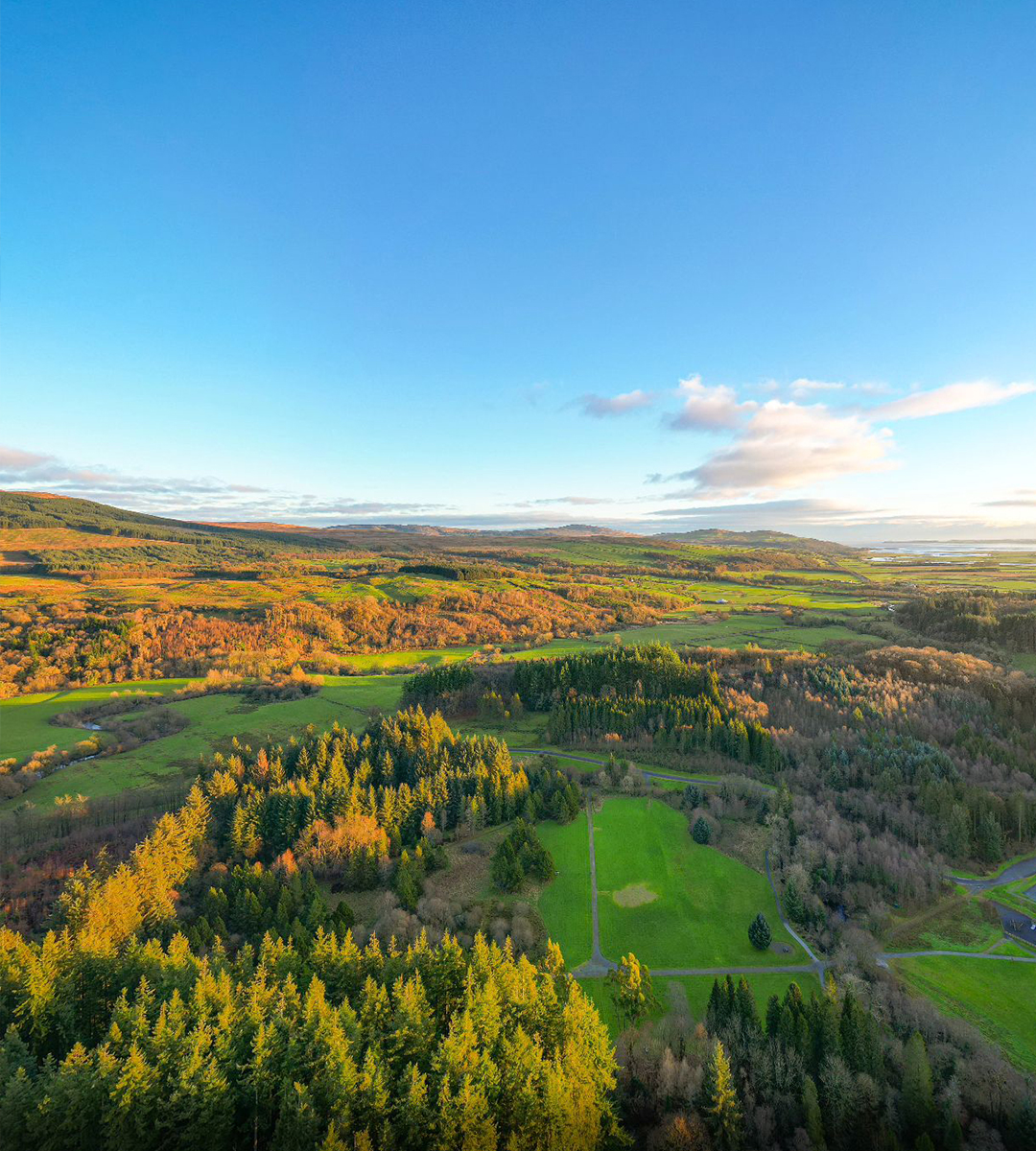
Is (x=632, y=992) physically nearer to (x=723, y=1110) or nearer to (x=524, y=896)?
(x=723, y=1110)

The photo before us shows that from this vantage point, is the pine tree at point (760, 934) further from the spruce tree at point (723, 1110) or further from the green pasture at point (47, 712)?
the green pasture at point (47, 712)

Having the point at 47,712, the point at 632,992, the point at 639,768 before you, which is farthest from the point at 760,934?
the point at 47,712

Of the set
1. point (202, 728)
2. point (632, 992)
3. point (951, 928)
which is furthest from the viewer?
point (202, 728)

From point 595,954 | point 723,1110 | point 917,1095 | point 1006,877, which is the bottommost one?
point 595,954

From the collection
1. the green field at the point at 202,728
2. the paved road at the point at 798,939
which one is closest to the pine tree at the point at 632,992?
the paved road at the point at 798,939

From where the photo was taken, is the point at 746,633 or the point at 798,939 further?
the point at 746,633

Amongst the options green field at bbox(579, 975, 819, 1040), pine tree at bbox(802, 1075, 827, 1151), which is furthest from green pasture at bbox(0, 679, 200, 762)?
pine tree at bbox(802, 1075, 827, 1151)

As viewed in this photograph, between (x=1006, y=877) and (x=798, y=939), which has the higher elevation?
(x=1006, y=877)
